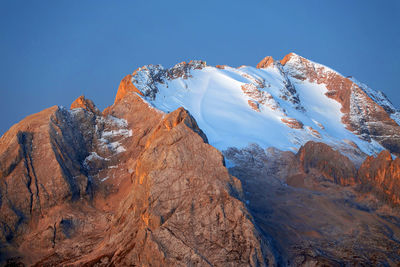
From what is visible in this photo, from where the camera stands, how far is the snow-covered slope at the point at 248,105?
71.6 metres

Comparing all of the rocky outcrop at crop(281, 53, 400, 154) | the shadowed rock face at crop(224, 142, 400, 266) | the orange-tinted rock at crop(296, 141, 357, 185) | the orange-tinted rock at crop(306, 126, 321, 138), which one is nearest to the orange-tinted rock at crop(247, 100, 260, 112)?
the orange-tinted rock at crop(306, 126, 321, 138)

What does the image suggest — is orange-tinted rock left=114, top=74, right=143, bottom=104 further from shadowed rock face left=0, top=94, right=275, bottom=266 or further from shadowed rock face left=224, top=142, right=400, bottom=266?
shadowed rock face left=224, top=142, right=400, bottom=266

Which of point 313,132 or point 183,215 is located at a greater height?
point 313,132

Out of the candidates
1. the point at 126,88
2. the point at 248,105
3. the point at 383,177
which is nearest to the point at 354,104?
the point at 248,105

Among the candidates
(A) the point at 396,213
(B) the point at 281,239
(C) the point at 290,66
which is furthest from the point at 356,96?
(B) the point at 281,239

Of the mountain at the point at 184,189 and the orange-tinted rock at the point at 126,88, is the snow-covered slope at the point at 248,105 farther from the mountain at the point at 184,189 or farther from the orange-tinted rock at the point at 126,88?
the orange-tinted rock at the point at 126,88

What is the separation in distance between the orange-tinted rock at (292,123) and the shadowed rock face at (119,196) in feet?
101

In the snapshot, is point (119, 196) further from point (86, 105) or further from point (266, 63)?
point (266, 63)

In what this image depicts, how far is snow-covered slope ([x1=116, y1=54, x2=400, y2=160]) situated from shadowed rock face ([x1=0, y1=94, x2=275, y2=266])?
1386 centimetres

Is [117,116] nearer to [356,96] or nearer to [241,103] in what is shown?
[241,103]

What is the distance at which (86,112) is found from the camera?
57125 millimetres

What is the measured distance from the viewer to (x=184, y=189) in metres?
36.8

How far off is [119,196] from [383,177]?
3307 centimetres

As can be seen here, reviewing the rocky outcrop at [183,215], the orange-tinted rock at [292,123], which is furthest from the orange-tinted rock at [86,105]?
the orange-tinted rock at [292,123]
